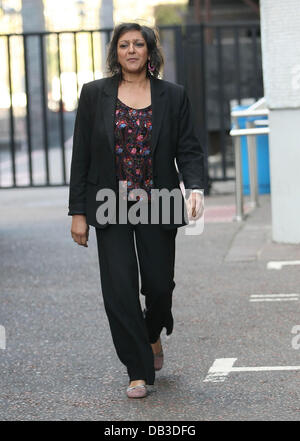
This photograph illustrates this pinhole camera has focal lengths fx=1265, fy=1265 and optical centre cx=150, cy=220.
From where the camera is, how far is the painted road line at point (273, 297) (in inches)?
323

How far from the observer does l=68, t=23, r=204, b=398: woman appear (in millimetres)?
5797

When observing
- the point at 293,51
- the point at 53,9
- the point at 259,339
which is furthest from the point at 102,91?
the point at 53,9

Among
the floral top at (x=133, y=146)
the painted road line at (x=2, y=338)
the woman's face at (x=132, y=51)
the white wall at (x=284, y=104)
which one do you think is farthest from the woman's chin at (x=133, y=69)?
the white wall at (x=284, y=104)

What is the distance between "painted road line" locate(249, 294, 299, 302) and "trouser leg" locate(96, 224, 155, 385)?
97.6 inches

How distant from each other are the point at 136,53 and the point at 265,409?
67.4 inches

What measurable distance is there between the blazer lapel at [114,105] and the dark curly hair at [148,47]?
70 mm

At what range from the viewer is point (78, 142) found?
591 centimetres

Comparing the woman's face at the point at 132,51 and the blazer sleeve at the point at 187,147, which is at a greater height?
the woman's face at the point at 132,51

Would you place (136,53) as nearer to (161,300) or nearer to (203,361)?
(161,300)

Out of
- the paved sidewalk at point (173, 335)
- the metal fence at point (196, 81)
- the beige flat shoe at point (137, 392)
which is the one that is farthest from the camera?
the metal fence at point (196, 81)

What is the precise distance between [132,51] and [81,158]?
0.55m

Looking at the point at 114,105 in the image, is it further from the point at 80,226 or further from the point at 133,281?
the point at 133,281

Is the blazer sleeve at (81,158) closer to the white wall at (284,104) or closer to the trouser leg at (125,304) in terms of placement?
the trouser leg at (125,304)

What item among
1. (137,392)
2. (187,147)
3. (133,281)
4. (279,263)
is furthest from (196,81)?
(137,392)
